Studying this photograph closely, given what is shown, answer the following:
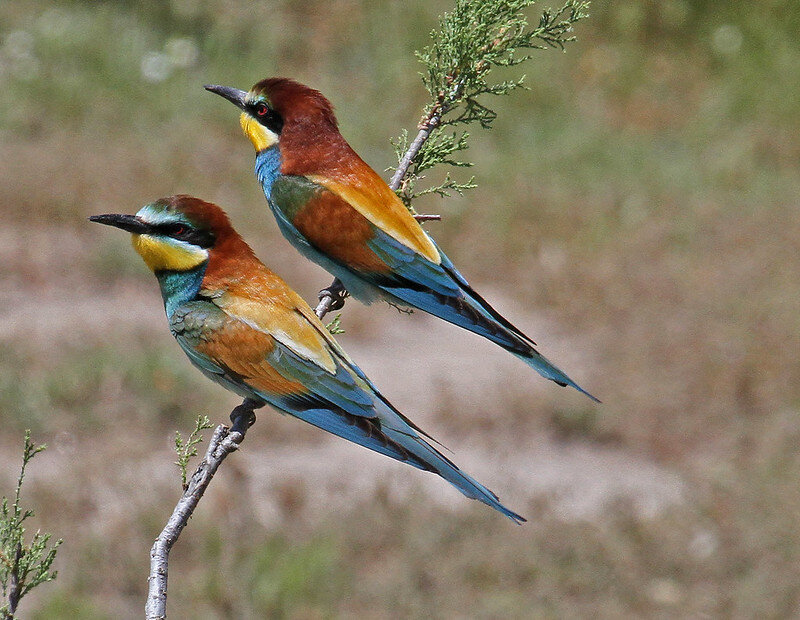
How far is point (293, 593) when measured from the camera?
4398 millimetres

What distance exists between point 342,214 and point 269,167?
Answer: 0.25 m

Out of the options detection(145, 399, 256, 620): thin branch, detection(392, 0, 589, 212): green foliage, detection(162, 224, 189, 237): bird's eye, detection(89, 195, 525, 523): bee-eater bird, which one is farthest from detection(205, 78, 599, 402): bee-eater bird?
→ detection(145, 399, 256, 620): thin branch

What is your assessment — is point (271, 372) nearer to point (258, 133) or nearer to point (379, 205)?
point (379, 205)

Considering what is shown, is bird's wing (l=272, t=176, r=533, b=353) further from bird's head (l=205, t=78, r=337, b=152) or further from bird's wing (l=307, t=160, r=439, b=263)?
bird's head (l=205, t=78, r=337, b=152)

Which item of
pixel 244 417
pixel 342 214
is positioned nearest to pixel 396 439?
pixel 244 417

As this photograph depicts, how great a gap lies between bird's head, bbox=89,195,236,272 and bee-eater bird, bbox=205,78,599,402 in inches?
14.4

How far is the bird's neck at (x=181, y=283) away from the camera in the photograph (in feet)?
7.69

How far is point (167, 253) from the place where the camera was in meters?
2.26

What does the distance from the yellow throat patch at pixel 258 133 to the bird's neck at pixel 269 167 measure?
2 centimetres

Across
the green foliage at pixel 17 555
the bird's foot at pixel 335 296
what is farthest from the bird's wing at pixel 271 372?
the green foliage at pixel 17 555

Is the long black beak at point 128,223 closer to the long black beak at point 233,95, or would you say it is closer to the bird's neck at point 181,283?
the bird's neck at point 181,283

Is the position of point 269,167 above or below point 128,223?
above

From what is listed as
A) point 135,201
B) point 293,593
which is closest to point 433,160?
point 293,593

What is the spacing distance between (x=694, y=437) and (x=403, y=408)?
148cm
